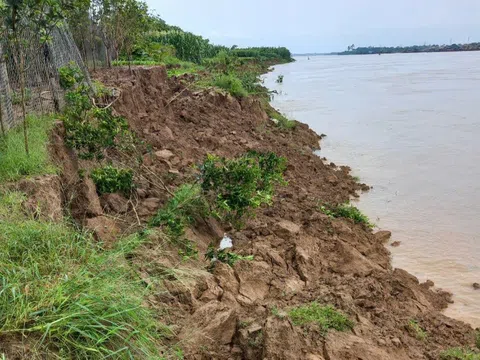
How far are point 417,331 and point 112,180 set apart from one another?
4043mm

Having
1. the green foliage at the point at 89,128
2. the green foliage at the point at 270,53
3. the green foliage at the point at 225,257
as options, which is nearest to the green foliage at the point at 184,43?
the green foliage at the point at 89,128

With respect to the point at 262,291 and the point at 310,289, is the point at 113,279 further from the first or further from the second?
the point at 310,289

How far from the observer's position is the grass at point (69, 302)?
2.58 m

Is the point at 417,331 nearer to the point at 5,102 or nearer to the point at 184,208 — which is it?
the point at 184,208

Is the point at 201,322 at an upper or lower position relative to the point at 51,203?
lower

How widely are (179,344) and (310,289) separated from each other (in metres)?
2.20

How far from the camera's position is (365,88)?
33.0m

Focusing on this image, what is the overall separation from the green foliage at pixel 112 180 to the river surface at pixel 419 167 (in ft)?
14.2

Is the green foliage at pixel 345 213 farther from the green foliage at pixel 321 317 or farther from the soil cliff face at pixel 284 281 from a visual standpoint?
the green foliage at pixel 321 317

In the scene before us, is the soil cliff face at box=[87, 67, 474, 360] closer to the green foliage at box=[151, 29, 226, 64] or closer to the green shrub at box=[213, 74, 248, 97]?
the green shrub at box=[213, 74, 248, 97]

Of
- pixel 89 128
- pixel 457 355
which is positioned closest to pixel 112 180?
pixel 89 128

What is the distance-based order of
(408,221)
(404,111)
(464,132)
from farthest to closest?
(404,111), (464,132), (408,221)

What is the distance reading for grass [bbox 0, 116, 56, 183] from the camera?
4992 mm

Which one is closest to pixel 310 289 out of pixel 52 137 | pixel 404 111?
pixel 52 137
